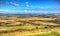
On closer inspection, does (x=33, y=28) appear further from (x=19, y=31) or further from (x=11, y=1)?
(x=11, y=1)

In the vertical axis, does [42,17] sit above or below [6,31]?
above

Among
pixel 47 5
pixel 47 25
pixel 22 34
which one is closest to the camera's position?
pixel 22 34

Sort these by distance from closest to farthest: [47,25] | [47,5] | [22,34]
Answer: [22,34]
[47,25]
[47,5]

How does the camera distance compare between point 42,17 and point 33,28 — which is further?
point 42,17

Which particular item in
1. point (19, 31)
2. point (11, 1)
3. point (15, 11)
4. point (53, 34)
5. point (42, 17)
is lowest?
point (53, 34)

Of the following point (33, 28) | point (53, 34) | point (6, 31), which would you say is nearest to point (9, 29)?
point (6, 31)

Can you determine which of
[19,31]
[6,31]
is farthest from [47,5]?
[6,31]

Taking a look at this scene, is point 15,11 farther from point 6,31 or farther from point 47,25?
point 47,25
